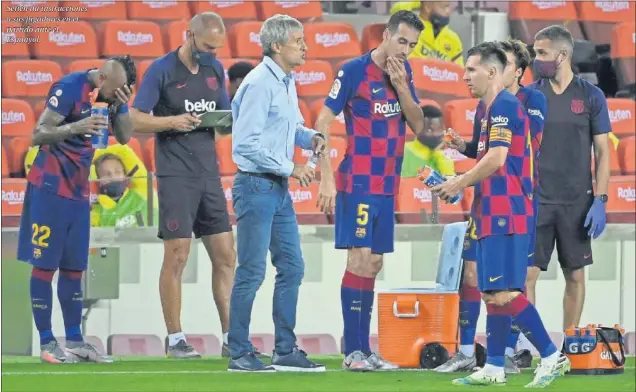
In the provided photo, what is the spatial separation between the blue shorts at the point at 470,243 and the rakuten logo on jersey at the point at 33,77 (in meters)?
5.24

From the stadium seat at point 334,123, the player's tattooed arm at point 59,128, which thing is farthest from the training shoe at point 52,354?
the stadium seat at point 334,123

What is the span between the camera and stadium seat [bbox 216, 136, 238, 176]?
10.6 m

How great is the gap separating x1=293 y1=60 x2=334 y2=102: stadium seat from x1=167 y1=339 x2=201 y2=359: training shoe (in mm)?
4009

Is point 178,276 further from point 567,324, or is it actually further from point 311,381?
point 567,324

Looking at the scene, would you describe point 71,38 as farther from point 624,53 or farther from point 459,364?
point 459,364

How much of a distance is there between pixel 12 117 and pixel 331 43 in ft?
9.79

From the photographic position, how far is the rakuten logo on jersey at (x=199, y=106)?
26.7 ft

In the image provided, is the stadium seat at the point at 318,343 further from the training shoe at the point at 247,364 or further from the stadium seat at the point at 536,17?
the stadium seat at the point at 536,17

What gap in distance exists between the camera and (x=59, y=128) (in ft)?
25.5

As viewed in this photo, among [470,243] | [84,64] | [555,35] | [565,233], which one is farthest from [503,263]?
[84,64]

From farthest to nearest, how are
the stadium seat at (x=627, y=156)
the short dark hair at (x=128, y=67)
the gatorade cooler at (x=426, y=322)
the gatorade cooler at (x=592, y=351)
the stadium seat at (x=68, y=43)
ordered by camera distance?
the stadium seat at (x=68, y=43) → the stadium seat at (x=627, y=156) → the short dark hair at (x=128, y=67) → the gatorade cooler at (x=426, y=322) → the gatorade cooler at (x=592, y=351)

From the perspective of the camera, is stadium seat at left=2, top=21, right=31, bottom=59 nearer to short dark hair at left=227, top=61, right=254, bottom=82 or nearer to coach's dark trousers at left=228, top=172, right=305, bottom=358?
short dark hair at left=227, top=61, right=254, bottom=82

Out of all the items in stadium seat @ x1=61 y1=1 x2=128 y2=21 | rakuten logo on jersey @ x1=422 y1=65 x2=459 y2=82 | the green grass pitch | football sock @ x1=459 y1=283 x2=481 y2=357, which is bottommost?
the green grass pitch

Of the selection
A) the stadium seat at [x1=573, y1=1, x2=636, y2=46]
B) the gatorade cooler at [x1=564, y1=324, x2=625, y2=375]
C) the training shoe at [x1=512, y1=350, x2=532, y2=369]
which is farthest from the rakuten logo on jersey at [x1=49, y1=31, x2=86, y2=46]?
the gatorade cooler at [x1=564, y1=324, x2=625, y2=375]
